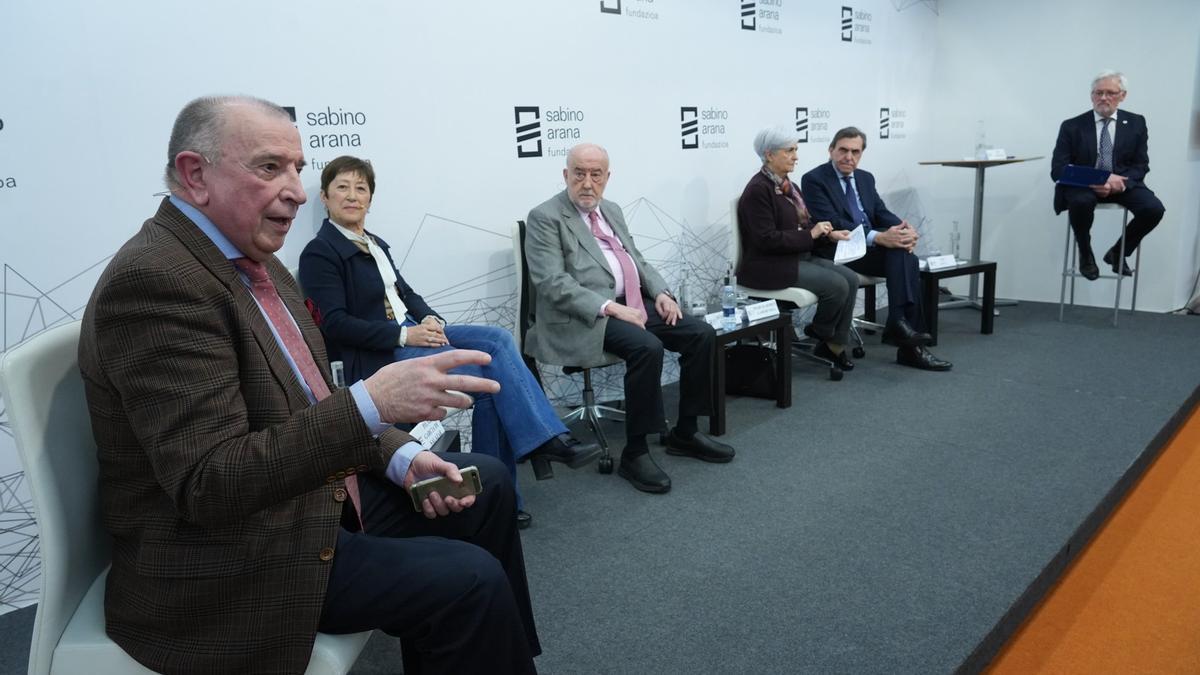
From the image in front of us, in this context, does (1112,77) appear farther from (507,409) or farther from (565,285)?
(507,409)

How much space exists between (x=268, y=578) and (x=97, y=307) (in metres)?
0.44

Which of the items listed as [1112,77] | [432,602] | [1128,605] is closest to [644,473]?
[1128,605]

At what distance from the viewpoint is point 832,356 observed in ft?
14.0

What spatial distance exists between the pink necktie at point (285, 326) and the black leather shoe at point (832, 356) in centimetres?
328

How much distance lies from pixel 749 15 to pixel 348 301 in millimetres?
3011

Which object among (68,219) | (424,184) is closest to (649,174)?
(424,184)

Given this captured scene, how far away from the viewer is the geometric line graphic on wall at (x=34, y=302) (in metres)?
2.12

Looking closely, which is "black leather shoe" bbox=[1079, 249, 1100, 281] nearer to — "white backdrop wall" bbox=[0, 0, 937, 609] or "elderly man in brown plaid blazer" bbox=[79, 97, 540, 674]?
"white backdrop wall" bbox=[0, 0, 937, 609]

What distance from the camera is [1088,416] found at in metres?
3.33

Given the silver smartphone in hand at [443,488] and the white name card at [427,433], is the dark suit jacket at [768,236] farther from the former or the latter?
the silver smartphone in hand at [443,488]

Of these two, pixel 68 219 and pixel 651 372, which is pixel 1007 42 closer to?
pixel 651 372

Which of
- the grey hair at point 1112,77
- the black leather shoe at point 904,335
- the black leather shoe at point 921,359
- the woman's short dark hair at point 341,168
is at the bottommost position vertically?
the black leather shoe at point 921,359

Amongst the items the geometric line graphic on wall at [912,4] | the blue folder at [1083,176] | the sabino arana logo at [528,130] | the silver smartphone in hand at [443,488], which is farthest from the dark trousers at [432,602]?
the geometric line graphic on wall at [912,4]

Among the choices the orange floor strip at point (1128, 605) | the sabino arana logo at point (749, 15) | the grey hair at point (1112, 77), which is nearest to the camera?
the orange floor strip at point (1128, 605)
